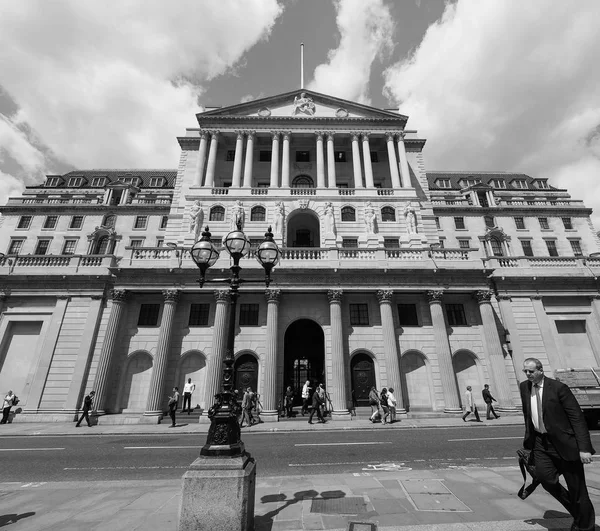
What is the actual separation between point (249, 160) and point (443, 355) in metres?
25.3

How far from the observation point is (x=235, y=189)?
1219 inches

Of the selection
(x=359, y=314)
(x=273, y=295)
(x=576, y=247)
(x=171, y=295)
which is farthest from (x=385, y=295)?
(x=576, y=247)

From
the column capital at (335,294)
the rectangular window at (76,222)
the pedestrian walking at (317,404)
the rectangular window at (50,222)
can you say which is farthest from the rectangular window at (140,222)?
the pedestrian walking at (317,404)

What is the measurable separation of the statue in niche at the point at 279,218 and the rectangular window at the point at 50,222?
34818 mm

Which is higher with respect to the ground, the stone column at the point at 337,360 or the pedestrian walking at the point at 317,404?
the stone column at the point at 337,360

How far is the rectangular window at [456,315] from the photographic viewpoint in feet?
77.9

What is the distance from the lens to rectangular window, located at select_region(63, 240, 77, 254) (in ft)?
137

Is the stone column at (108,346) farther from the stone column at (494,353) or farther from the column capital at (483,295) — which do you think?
the column capital at (483,295)

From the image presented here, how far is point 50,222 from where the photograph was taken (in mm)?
43656

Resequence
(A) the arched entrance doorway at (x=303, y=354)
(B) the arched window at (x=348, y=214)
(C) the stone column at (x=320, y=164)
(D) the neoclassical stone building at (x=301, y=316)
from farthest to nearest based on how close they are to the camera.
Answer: (C) the stone column at (x=320, y=164), (B) the arched window at (x=348, y=214), (A) the arched entrance doorway at (x=303, y=354), (D) the neoclassical stone building at (x=301, y=316)

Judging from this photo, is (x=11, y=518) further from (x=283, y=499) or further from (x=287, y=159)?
(x=287, y=159)

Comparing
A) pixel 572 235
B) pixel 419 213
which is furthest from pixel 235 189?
pixel 572 235

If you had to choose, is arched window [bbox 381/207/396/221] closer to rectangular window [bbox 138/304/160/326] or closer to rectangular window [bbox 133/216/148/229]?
rectangular window [bbox 138/304/160/326]

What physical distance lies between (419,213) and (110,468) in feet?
96.3
